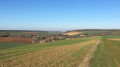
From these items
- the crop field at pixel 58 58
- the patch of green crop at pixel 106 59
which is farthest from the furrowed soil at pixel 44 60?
the patch of green crop at pixel 106 59

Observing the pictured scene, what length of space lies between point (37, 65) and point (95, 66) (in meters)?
5.68

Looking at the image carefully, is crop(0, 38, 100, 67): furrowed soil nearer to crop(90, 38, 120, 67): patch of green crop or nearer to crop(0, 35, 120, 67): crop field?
crop(0, 35, 120, 67): crop field

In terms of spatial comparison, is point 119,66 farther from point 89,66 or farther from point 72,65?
point 72,65

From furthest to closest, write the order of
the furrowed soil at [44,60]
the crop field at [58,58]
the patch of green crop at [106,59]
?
the patch of green crop at [106,59], the crop field at [58,58], the furrowed soil at [44,60]

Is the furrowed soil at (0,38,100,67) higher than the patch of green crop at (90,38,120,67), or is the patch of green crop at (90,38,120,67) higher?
the furrowed soil at (0,38,100,67)

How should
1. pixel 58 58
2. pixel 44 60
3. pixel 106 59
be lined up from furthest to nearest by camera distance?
pixel 58 58
pixel 106 59
pixel 44 60

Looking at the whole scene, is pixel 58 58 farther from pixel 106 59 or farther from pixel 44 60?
pixel 106 59

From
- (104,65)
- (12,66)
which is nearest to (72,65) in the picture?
(104,65)

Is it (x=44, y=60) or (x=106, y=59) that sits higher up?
(x=44, y=60)

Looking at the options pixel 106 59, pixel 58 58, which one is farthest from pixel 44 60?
pixel 106 59

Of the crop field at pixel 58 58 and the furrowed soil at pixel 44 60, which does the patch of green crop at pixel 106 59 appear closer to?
the crop field at pixel 58 58

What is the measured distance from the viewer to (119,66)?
489 inches

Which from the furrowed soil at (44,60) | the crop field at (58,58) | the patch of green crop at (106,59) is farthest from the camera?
the patch of green crop at (106,59)

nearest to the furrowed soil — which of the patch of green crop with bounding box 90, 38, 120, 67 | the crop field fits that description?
the crop field
